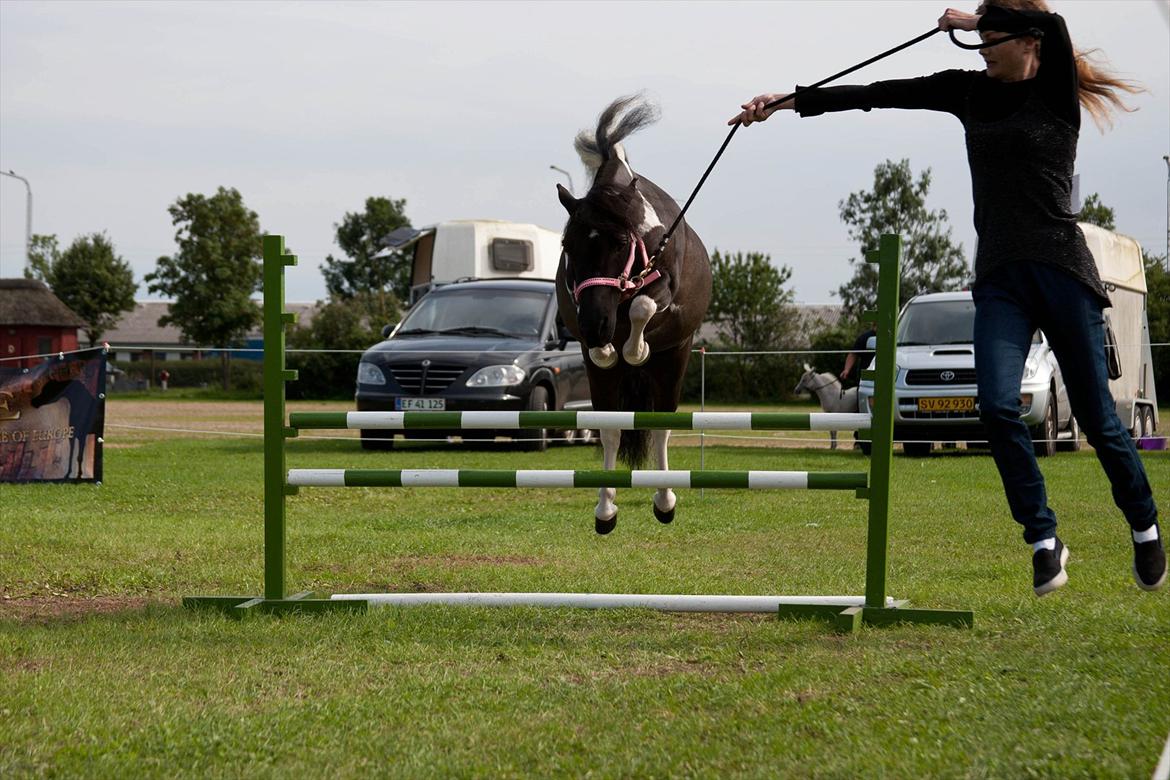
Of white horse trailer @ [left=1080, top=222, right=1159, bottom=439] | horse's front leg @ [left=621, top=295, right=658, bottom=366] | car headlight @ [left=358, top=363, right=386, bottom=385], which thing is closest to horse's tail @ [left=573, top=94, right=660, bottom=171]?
horse's front leg @ [left=621, top=295, right=658, bottom=366]

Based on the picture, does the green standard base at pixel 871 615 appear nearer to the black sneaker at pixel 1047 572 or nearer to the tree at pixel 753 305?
the black sneaker at pixel 1047 572

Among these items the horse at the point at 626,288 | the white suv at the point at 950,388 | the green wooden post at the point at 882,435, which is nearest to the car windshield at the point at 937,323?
the white suv at the point at 950,388

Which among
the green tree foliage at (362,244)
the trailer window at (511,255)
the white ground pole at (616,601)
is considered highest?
the green tree foliage at (362,244)

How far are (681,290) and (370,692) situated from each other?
2.92m

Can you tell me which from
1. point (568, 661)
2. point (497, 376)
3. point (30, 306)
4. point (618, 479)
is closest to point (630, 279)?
point (618, 479)

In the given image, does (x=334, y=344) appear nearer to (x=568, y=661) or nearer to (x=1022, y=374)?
(x=568, y=661)

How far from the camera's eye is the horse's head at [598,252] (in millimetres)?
5406

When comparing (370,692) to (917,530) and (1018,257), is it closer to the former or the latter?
(1018,257)

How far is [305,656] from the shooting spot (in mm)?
4512

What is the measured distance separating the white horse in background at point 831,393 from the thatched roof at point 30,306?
41.5m

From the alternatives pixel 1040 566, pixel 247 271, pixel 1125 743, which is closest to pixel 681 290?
pixel 1040 566

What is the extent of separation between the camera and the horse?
5477 millimetres

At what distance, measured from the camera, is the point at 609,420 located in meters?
5.41

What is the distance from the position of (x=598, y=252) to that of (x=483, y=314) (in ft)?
37.1
